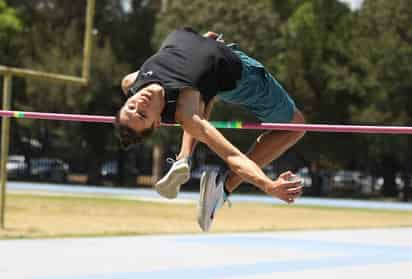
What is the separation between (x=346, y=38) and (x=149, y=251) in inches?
1002

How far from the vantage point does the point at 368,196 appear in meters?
35.8

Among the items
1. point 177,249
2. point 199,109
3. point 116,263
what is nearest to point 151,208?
point 177,249

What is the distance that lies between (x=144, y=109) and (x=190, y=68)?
1.33ft

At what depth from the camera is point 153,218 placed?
18922 millimetres

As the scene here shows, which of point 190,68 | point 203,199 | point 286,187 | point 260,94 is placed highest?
point 190,68

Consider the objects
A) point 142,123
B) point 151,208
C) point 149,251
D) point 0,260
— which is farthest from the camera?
point 151,208

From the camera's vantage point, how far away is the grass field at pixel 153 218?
15438 millimetres

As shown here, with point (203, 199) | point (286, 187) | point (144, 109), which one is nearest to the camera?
point (286, 187)

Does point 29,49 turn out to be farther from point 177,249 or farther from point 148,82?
point 148,82

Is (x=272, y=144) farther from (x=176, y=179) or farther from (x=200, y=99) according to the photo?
(x=200, y=99)

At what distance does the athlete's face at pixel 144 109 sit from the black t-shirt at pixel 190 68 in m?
0.06

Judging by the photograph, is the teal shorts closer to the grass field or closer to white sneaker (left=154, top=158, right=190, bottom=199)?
white sneaker (left=154, top=158, right=190, bottom=199)

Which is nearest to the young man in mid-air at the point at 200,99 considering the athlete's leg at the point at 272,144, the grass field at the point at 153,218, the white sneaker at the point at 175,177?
the white sneaker at the point at 175,177

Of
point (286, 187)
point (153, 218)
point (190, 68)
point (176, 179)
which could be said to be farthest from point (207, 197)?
point (153, 218)
